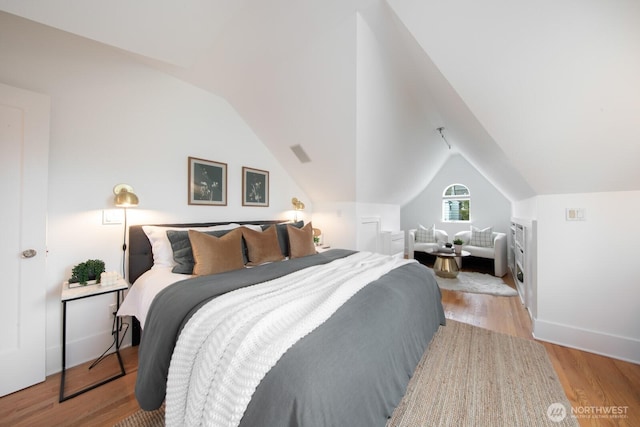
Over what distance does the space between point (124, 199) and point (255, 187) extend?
1.50 m

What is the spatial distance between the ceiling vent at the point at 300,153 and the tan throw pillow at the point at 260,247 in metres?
1.32

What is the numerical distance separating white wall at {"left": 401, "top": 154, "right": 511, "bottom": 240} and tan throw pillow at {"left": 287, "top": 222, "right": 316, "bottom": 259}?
4667mm

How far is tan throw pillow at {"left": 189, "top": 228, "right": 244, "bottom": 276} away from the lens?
1840 mm

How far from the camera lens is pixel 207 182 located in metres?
2.69

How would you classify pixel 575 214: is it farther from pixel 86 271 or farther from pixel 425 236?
pixel 86 271

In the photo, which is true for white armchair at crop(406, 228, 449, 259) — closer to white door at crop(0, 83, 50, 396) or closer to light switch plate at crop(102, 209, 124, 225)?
light switch plate at crop(102, 209, 124, 225)

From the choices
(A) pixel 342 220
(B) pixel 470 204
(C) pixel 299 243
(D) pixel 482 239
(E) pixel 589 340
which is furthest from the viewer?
(B) pixel 470 204

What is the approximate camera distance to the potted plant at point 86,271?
1.77 meters

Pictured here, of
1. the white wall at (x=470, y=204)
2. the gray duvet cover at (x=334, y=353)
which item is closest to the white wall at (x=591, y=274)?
the gray duvet cover at (x=334, y=353)

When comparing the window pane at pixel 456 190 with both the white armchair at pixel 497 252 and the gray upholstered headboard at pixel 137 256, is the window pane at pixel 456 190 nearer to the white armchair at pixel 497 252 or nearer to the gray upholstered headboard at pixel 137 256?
the white armchair at pixel 497 252

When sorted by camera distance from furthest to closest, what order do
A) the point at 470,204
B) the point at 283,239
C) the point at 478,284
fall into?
the point at 470,204 → the point at 478,284 → the point at 283,239

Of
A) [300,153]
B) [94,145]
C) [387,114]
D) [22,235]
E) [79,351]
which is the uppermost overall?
[387,114]

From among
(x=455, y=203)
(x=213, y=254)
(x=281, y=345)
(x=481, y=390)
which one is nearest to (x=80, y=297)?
(x=213, y=254)

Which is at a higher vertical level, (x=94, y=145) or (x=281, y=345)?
(x=94, y=145)
